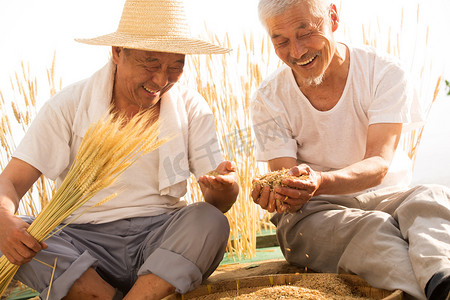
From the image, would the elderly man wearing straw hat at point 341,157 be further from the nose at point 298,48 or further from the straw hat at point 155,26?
the straw hat at point 155,26

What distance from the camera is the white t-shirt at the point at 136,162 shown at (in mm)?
2123

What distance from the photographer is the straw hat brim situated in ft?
6.49

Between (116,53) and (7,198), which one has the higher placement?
(116,53)

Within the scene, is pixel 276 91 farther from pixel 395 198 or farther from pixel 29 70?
pixel 29 70

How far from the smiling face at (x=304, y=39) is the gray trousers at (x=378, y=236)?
563 millimetres

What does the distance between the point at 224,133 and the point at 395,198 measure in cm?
127

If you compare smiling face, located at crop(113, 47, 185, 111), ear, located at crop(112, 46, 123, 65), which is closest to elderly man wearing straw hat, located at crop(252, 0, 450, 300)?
smiling face, located at crop(113, 47, 185, 111)

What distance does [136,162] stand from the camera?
2205 millimetres

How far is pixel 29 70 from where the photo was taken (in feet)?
10.3

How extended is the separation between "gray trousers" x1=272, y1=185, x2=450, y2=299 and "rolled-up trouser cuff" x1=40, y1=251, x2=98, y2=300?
86 centimetres

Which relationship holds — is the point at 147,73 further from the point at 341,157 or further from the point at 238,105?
the point at 238,105

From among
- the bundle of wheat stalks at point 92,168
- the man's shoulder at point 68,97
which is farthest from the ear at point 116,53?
the bundle of wheat stalks at point 92,168

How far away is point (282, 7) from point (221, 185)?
0.74 meters

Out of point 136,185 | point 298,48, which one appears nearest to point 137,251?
point 136,185
